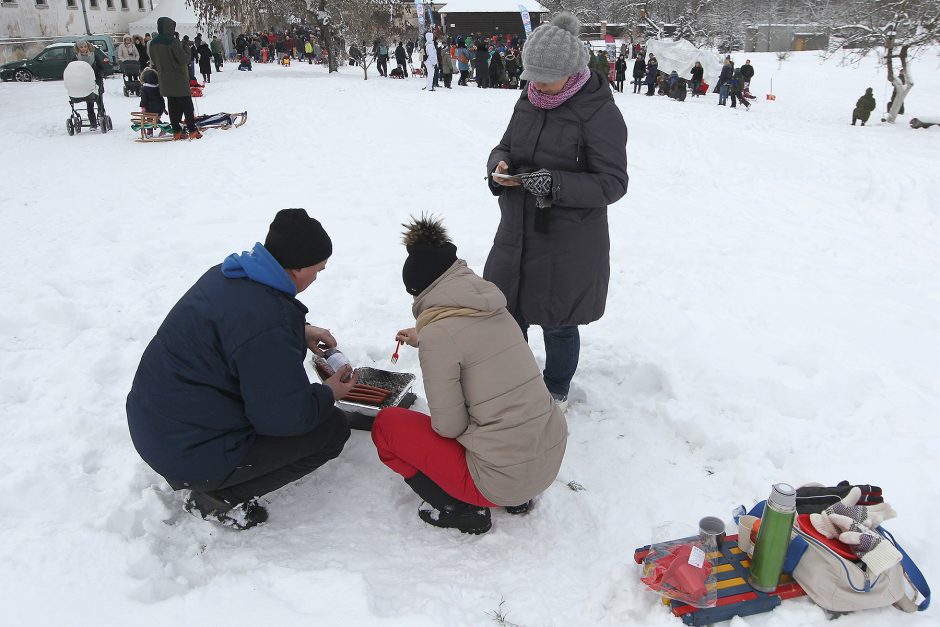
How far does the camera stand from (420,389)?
3896mm

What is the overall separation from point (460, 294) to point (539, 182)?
2.73ft

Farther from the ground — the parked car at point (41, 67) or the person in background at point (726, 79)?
the parked car at point (41, 67)

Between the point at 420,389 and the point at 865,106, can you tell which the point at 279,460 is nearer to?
the point at 420,389

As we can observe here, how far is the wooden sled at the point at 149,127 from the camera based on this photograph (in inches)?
434

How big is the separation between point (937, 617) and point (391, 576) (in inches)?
79.6

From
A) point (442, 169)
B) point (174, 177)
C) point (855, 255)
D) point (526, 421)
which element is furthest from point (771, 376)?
point (174, 177)

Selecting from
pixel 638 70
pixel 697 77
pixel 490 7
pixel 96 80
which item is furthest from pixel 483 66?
pixel 96 80

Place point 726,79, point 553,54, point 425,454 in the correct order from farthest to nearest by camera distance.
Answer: point 726,79 < point 553,54 < point 425,454

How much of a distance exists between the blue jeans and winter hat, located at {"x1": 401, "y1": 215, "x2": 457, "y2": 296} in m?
0.88

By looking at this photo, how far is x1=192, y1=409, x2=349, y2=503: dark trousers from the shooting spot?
2.66 m

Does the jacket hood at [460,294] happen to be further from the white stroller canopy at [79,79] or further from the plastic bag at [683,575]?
the white stroller canopy at [79,79]

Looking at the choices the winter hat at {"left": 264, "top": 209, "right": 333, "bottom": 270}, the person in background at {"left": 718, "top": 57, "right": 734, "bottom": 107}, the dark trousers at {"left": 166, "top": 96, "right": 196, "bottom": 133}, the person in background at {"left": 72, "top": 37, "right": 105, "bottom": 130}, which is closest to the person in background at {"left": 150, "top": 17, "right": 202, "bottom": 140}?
the dark trousers at {"left": 166, "top": 96, "right": 196, "bottom": 133}

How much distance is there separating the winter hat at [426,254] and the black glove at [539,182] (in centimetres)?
59

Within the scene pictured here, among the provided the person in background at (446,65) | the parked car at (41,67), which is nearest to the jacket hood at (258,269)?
the person in background at (446,65)
